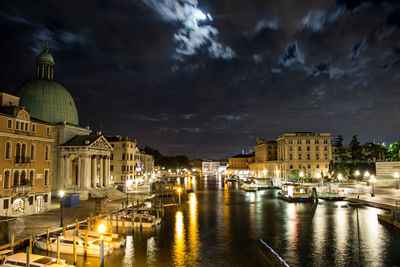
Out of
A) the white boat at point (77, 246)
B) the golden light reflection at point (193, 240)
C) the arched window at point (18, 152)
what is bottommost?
the golden light reflection at point (193, 240)

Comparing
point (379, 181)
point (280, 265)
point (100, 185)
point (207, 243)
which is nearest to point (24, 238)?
point (207, 243)

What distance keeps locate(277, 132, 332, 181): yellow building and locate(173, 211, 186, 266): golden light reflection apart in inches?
3175

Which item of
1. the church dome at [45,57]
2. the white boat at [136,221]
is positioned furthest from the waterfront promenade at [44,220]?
the church dome at [45,57]

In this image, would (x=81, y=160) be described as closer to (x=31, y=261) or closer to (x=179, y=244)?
(x=179, y=244)

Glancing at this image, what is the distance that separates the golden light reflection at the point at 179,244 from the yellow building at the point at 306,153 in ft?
265

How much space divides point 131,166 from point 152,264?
77.8m

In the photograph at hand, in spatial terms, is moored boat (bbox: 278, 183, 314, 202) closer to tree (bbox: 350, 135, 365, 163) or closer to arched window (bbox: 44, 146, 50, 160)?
tree (bbox: 350, 135, 365, 163)

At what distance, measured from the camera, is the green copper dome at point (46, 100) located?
197 ft

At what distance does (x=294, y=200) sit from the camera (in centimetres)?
6594

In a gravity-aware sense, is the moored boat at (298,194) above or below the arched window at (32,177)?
below

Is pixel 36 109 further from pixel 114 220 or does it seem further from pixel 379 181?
pixel 379 181

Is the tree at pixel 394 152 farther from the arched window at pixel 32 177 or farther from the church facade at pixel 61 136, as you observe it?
the arched window at pixel 32 177

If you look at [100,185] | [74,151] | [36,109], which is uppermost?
[36,109]

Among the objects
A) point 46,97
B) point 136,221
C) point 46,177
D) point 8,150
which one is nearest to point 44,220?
point 8,150
